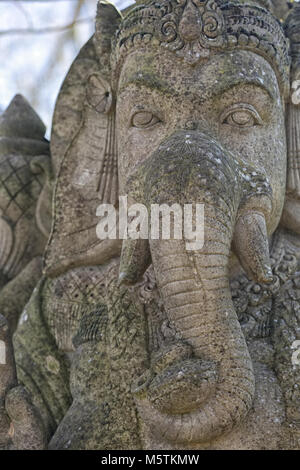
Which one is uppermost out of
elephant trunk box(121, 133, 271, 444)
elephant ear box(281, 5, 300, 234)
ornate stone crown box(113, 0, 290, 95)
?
ornate stone crown box(113, 0, 290, 95)

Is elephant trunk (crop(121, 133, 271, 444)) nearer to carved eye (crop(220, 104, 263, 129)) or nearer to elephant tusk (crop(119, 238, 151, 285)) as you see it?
elephant tusk (crop(119, 238, 151, 285))

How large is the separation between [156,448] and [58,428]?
1.22 feet

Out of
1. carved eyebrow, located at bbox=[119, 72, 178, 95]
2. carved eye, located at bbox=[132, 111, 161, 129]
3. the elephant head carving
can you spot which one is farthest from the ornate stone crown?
carved eye, located at bbox=[132, 111, 161, 129]

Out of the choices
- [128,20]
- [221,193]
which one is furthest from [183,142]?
[128,20]

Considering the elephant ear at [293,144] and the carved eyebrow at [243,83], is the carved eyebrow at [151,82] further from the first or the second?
the elephant ear at [293,144]

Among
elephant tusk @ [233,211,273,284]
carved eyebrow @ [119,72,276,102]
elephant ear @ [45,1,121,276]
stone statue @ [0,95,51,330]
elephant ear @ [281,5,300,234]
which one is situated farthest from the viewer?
stone statue @ [0,95,51,330]

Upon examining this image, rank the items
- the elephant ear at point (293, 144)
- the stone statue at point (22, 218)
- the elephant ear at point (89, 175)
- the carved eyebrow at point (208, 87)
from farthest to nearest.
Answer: the stone statue at point (22, 218) → the elephant ear at point (89, 175) → the elephant ear at point (293, 144) → the carved eyebrow at point (208, 87)

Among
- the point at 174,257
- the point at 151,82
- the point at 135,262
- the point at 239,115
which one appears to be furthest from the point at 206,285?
the point at 151,82

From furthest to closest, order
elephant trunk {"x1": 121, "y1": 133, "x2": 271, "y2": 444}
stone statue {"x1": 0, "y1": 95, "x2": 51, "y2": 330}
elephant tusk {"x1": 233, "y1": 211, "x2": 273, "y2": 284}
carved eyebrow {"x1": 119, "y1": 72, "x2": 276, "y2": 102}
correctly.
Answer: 1. stone statue {"x1": 0, "y1": 95, "x2": 51, "y2": 330}
2. carved eyebrow {"x1": 119, "y1": 72, "x2": 276, "y2": 102}
3. elephant tusk {"x1": 233, "y1": 211, "x2": 273, "y2": 284}
4. elephant trunk {"x1": 121, "y1": 133, "x2": 271, "y2": 444}

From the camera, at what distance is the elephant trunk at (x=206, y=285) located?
255cm

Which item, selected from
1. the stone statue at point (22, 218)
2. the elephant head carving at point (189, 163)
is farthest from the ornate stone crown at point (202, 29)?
the stone statue at point (22, 218)

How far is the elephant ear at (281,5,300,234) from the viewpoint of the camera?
318cm

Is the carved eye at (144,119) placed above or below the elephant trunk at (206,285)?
above

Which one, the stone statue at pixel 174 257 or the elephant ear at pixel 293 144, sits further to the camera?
the elephant ear at pixel 293 144
